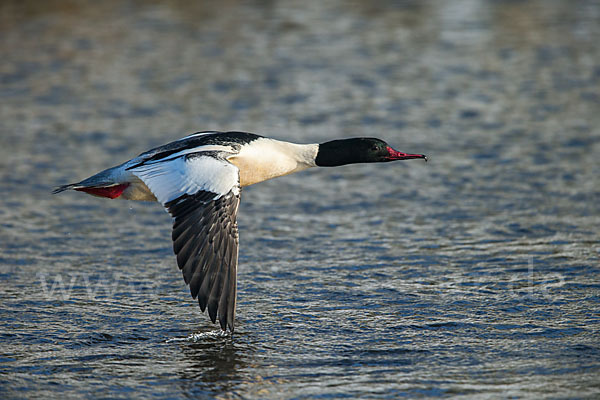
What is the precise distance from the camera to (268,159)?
26.1 feet

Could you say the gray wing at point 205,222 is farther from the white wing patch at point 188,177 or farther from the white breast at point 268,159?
the white breast at point 268,159

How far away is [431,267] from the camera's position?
27.1 feet

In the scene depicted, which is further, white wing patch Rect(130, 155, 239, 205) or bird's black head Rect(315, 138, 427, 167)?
bird's black head Rect(315, 138, 427, 167)

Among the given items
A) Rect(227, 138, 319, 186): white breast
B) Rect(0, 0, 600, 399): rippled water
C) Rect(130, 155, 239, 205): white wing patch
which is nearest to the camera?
Rect(0, 0, 600, 399): rippled water

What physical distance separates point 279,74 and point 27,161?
5453 mm

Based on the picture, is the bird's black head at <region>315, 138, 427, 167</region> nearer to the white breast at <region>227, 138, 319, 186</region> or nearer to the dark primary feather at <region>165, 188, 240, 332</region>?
the white breast at <region>227, 138, 319, 186</region>

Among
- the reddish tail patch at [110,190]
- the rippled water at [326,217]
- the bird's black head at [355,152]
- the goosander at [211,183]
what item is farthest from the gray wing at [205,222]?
the bird's black head at [355,152]

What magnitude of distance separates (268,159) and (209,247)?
163 centimetres

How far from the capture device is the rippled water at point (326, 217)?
249 inches

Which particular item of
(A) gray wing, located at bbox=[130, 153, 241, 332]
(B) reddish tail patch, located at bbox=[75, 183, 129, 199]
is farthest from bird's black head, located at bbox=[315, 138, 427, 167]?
(B) reddish tail patch, located at bbox=[75, 183, 129, 199]

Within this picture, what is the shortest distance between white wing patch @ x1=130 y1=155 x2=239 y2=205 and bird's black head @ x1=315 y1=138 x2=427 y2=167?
1.29 meters

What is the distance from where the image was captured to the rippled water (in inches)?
249

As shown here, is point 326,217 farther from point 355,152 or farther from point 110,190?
point 110,190

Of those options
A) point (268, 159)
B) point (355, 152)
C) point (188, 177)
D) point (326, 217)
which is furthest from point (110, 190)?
point (326, 217)
